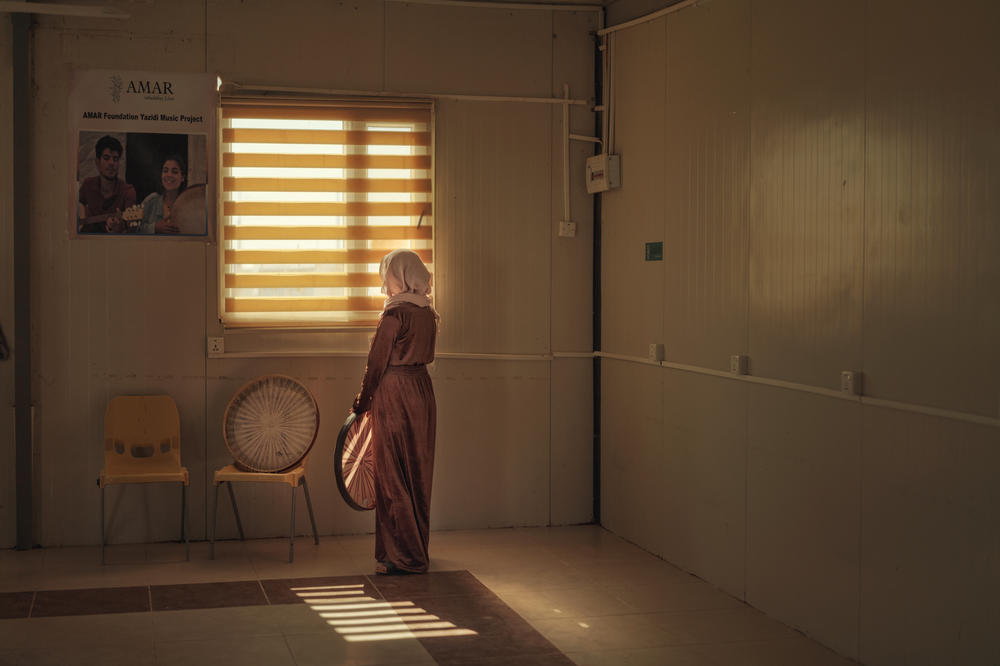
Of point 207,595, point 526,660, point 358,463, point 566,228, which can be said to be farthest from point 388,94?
point 526,660

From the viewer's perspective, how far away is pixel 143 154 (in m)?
6.36

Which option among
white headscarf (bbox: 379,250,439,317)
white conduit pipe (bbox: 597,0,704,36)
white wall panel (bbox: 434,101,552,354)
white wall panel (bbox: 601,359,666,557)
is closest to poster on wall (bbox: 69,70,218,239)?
white headscarf (bbox: 379,250,439,317)

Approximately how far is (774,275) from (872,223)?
2.47 feet

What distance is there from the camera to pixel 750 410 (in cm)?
514

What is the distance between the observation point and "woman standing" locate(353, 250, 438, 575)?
5734 millimetres

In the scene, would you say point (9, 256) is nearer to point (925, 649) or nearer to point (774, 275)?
point (774, 275)

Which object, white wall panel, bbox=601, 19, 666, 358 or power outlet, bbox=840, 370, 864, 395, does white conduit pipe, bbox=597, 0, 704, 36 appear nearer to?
white wall panel, bbox=601, 19, 666, 358

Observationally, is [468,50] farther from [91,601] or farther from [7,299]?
Result: [91,601]

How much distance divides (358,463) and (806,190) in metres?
2.82

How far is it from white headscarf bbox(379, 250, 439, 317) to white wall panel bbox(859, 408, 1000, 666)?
8.21ft

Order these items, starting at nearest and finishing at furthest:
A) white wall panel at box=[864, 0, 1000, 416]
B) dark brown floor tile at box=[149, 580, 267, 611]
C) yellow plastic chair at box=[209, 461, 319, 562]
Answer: white wall panel at box=[864, 0, 1000, 416]
dark brown floor tile at box=[149, 580, 267, 611]
yellow plastic chair at box=[209, 461, 319, 562]

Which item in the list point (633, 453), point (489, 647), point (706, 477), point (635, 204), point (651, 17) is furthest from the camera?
point (633, 453)

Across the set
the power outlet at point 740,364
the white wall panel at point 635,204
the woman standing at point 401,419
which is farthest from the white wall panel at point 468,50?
the power outlet at point 740,364

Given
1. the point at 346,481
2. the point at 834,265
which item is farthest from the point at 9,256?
the point at 834,265
